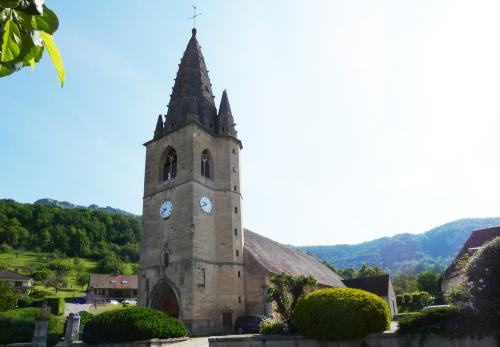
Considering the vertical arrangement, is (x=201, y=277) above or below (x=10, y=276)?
below

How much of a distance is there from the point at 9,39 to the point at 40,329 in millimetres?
19556

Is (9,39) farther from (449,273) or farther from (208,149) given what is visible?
(449,273)

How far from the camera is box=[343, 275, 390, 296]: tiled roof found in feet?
157

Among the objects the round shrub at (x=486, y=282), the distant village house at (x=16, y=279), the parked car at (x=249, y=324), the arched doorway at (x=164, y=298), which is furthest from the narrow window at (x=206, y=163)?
the distant village house at (x=16, y=279)

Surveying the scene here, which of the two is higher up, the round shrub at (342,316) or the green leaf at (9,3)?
the green leaf at (9,3)

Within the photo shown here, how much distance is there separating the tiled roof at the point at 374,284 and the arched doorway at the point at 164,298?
28727mm

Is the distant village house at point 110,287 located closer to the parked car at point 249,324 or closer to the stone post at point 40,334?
the parked car at point 249,324

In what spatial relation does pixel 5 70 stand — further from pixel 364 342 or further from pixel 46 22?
pixel 364 342

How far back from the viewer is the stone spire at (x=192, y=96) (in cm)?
A: 3206

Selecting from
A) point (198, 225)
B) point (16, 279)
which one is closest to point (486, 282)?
point (198, 225)

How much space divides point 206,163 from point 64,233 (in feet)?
298

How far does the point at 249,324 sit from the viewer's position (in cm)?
2509

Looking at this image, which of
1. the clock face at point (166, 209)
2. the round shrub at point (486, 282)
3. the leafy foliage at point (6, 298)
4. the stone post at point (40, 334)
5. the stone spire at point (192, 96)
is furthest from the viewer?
the stone spire at point (192, 96)

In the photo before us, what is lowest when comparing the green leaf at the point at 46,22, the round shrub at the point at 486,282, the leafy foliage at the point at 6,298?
the round shrub at the point at 486,282
